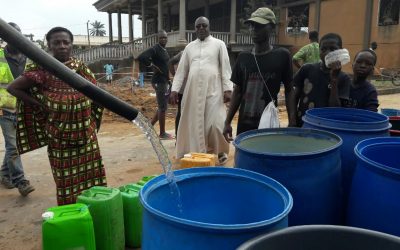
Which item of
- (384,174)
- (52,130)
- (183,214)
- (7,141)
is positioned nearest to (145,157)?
(7,141)

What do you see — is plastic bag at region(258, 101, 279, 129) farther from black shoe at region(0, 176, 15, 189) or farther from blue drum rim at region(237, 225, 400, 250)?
black shoe at region(0, 176, 15, 189)

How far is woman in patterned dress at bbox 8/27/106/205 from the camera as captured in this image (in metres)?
2.55

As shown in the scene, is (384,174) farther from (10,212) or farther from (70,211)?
(10,212)

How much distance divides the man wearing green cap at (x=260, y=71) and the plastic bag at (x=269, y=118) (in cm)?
21

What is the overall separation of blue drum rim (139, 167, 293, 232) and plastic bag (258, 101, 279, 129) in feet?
4.06

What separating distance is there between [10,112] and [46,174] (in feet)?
3.46

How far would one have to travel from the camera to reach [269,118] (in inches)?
103

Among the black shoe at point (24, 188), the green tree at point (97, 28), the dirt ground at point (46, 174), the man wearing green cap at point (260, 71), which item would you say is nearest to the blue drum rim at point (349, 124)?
the man wearing green cap at point (260, 71)

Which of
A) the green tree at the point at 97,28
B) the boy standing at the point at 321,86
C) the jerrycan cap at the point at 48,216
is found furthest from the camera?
the green tree at the point at 97,28

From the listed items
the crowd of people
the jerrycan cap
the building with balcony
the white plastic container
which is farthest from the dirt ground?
the building with balcony

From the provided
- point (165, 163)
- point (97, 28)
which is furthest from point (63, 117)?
point (97, 28)

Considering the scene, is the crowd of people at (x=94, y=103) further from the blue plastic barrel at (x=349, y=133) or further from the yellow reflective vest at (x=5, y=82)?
the blue plastic barrel at (x=349, y=133)

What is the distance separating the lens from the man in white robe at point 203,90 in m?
4.07

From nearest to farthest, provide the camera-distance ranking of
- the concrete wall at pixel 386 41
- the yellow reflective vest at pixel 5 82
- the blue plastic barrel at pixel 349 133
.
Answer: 1. the blue plastic barrel at pixel 349 133
2. the yellow reflective vest at pixel 5 82
3. the concrete wall at pixel 386 41
